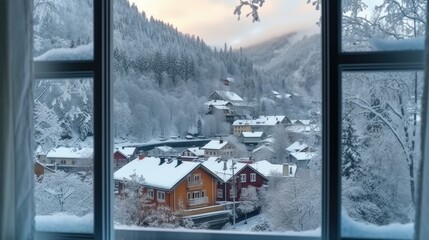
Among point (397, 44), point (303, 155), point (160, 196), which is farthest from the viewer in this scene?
point (160, 196)

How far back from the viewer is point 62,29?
2158 millimetres

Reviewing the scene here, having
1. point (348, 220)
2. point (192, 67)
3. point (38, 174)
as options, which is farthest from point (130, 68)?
point (348, 220)

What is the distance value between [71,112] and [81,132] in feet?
0.35

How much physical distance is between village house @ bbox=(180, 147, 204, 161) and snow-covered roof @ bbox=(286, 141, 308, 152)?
15.5 inches

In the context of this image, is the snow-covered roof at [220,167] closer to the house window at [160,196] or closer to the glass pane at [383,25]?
the house window at [160,196]

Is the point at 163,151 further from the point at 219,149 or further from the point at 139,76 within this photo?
the point at 139,76

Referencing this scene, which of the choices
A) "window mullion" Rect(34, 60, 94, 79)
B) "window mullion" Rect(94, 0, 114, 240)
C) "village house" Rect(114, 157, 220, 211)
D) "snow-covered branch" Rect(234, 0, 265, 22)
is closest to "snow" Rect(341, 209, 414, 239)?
"village house" Rect(114, 157, 220, 211)

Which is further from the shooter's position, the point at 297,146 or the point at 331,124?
the point at 297,146

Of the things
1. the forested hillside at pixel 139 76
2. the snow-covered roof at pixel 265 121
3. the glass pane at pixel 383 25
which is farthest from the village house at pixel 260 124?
the glass pane at pixel 383 25

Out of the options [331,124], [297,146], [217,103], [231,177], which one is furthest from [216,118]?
[331,124]

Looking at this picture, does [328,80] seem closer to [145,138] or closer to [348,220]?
[348,220]

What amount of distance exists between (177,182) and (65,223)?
563 millimetres

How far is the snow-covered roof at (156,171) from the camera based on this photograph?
6.95 feet

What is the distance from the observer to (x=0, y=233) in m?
1.91
